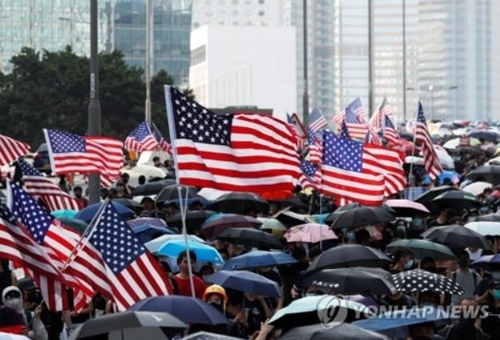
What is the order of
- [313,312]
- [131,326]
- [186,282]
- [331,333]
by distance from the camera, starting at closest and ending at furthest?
[331,333]
[131,326]
[313,312]
[186,282]

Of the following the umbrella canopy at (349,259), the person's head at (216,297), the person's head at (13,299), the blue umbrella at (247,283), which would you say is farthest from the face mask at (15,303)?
the umbrella canopy at (349,259)

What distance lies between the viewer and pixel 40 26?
120000 mm

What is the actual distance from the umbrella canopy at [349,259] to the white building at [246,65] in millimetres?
128932

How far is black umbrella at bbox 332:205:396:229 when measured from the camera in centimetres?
1800

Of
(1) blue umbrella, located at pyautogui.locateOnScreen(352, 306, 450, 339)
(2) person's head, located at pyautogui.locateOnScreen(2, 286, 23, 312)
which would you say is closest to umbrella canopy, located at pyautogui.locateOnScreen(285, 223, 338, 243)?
(2) person's head, located at pyautogui.locateOnScreen(2, 286, 23, 312)

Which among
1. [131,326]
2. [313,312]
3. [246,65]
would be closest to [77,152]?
[313,312]

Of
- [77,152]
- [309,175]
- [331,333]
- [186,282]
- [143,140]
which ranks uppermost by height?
[77,152]

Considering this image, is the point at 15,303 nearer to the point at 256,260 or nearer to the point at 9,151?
the point at 256,260

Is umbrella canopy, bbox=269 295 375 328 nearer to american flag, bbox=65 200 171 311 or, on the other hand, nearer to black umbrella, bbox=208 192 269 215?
american flag, bbox=65 200 171 311

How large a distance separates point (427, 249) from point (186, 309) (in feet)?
15.9

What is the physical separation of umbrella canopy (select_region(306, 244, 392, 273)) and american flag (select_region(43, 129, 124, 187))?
29.1ft

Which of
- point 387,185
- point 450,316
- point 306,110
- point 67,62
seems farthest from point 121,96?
point 450,316

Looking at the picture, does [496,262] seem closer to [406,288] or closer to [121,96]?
[406,288]

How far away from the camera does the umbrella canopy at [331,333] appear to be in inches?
337
